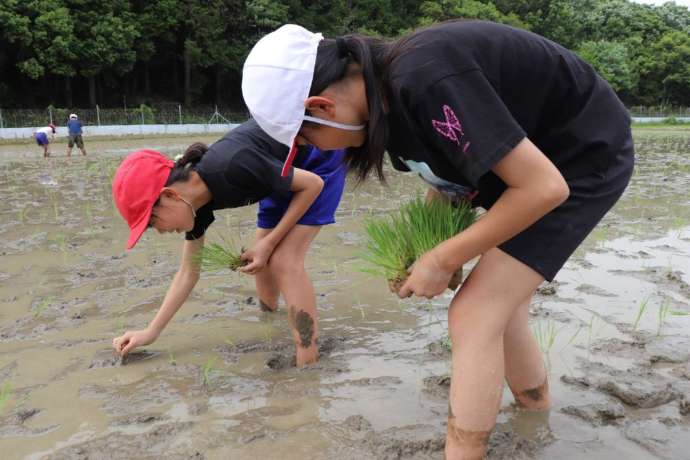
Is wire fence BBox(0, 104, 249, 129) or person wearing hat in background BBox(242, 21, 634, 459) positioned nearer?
person wearing hat in background BBox(242, 21, 634, 459)

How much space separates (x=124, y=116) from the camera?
25.0m

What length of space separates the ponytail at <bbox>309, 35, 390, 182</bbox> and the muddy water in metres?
0.93

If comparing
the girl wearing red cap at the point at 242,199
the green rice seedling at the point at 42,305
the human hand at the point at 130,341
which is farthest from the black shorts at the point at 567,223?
the green rice seedling at the point at 42,305

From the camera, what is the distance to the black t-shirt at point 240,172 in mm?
2146

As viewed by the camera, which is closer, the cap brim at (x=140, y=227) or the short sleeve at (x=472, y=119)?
the short sleeve at (x=472, y=119)

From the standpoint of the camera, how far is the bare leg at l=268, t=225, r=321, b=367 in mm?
2342

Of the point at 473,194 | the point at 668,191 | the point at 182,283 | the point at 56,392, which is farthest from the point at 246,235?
the point at 668,191

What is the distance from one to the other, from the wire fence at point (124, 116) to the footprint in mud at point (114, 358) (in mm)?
21512

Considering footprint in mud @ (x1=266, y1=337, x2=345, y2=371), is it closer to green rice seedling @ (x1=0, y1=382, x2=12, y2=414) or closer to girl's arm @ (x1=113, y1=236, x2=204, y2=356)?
girl's arm @ (x1=113, y1=236, x2=204, y2=356)

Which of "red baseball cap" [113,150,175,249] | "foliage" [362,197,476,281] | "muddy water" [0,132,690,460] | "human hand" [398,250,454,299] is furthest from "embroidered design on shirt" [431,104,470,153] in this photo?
"red baseball cap" [113,150,175,249]

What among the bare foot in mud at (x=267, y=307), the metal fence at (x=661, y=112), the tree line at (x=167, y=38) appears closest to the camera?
the bare foot in mud at (x=267, y=307)

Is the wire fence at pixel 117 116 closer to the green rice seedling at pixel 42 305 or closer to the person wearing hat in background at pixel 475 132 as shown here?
A: the green rice seedling at pixel 42 305

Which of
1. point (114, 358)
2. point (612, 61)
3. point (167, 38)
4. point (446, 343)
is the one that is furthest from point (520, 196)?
point (612, 61)

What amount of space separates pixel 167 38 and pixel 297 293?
32166 millimetres
